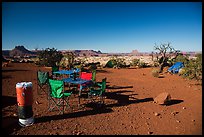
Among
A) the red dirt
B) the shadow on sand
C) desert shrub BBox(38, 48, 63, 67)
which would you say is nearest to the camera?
the red dirt

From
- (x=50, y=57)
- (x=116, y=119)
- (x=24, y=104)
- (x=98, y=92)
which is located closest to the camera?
(x=24, y=104)

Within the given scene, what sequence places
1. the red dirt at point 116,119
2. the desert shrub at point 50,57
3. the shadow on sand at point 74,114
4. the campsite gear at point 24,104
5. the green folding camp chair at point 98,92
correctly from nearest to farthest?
the red dirt at point 116,119, the campsite gear at point 24,104, the shadow on sand at point 74,114, the green folding camp chair at point 98,92, the desert shrub at point 50,57

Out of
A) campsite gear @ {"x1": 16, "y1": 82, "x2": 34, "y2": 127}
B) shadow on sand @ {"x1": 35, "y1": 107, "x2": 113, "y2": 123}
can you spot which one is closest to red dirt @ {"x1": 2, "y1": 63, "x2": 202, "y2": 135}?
shadow on sand @ {"x1": 35, "y1": 107, "x2": 113, "y2": 123}

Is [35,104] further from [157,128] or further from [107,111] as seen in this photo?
[157,128]

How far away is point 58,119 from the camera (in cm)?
508

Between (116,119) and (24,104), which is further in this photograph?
(116,119)

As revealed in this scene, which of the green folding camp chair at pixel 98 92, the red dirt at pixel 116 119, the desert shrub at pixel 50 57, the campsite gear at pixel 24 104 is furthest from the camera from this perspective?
the desert shrub at pixel 50 57

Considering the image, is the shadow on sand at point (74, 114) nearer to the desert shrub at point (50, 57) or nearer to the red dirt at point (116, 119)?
the red dirt at point (116, 119)

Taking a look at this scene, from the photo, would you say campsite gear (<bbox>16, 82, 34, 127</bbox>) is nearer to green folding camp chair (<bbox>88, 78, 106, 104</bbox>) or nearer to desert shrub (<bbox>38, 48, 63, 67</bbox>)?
green folding camp chair (<bbox>88, 78, 106, 104</bbox>)

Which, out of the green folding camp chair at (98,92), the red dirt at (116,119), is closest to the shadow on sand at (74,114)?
the red dirt at (116,119)

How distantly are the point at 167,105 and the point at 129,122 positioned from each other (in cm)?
212

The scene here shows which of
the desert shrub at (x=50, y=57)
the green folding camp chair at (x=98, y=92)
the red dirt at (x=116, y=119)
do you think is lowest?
the red dirt at (x=116, y=119)

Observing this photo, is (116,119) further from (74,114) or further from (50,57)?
(50,57)

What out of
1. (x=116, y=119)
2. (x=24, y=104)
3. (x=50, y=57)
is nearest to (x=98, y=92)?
(x=116, y=119)
